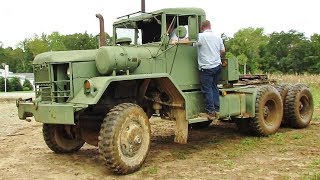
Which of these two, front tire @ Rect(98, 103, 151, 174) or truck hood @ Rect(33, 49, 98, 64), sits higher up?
truck hood @ Rect(33, 49, 98, 64)

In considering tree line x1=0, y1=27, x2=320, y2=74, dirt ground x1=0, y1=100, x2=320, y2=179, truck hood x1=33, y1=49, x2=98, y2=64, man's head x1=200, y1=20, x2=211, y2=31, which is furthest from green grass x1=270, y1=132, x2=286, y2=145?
tree line x1=0, y1=27, x2=320, y2=74

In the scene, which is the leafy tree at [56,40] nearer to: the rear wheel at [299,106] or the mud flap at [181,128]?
the rear wheel at [299,106]

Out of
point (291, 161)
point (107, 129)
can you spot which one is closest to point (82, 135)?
point (107, 129)

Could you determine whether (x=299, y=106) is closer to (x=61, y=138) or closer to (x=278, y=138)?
(x=278, y=138)

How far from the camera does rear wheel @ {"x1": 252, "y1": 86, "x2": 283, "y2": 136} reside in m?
9.20

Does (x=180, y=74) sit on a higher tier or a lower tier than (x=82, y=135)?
higher

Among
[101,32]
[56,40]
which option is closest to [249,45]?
[56,40]

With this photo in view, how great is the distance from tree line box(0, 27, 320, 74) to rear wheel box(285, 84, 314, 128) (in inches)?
2355

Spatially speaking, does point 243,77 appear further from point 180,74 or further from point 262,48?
point 262,48

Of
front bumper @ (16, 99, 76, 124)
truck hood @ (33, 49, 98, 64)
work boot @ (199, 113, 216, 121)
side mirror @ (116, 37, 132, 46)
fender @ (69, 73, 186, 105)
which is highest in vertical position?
side mirror @ (116, 37, 132, 46)

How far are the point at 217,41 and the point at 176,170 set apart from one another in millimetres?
2572

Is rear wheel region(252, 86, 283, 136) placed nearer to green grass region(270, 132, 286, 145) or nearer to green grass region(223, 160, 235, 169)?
green grass region(270, 132, 286, 145)

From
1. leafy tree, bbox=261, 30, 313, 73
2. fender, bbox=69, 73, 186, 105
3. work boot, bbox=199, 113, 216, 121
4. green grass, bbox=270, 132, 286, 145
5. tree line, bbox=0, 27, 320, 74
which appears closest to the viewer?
fender, bbox=69, 73, 186, 105

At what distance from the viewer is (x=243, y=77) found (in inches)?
416
